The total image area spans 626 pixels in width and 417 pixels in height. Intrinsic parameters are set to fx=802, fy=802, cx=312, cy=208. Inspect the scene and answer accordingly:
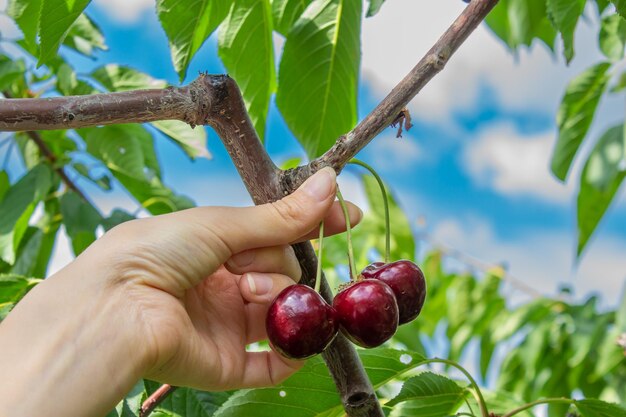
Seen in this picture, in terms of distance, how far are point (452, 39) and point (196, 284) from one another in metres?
0.63

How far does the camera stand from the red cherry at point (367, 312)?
1.35m

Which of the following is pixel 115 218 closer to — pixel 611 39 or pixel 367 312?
pixel 367 312

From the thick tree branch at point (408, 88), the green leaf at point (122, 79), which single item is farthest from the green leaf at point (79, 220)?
the thick tree branch at point (408, 88)

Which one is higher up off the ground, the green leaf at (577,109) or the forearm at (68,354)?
the green leaf at (577,109)

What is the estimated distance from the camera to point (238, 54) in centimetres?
189

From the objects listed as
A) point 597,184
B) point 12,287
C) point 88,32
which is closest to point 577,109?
point 597,184

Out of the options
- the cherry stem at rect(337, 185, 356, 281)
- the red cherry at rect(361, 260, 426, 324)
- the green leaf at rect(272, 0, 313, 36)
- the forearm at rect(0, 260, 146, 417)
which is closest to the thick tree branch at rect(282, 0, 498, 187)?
the cherry stem at rect(337, 185, 356, 281)

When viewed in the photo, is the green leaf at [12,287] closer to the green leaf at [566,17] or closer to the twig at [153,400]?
the twig at [153,400]

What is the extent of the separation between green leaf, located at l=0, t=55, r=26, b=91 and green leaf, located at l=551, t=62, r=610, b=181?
73.0 inches

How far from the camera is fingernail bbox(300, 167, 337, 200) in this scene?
1.35 meters

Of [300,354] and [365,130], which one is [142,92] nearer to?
[365,130]

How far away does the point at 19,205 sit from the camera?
2.62 meters

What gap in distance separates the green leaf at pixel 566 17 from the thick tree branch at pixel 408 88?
1.75ft

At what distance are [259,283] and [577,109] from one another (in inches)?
76.7
